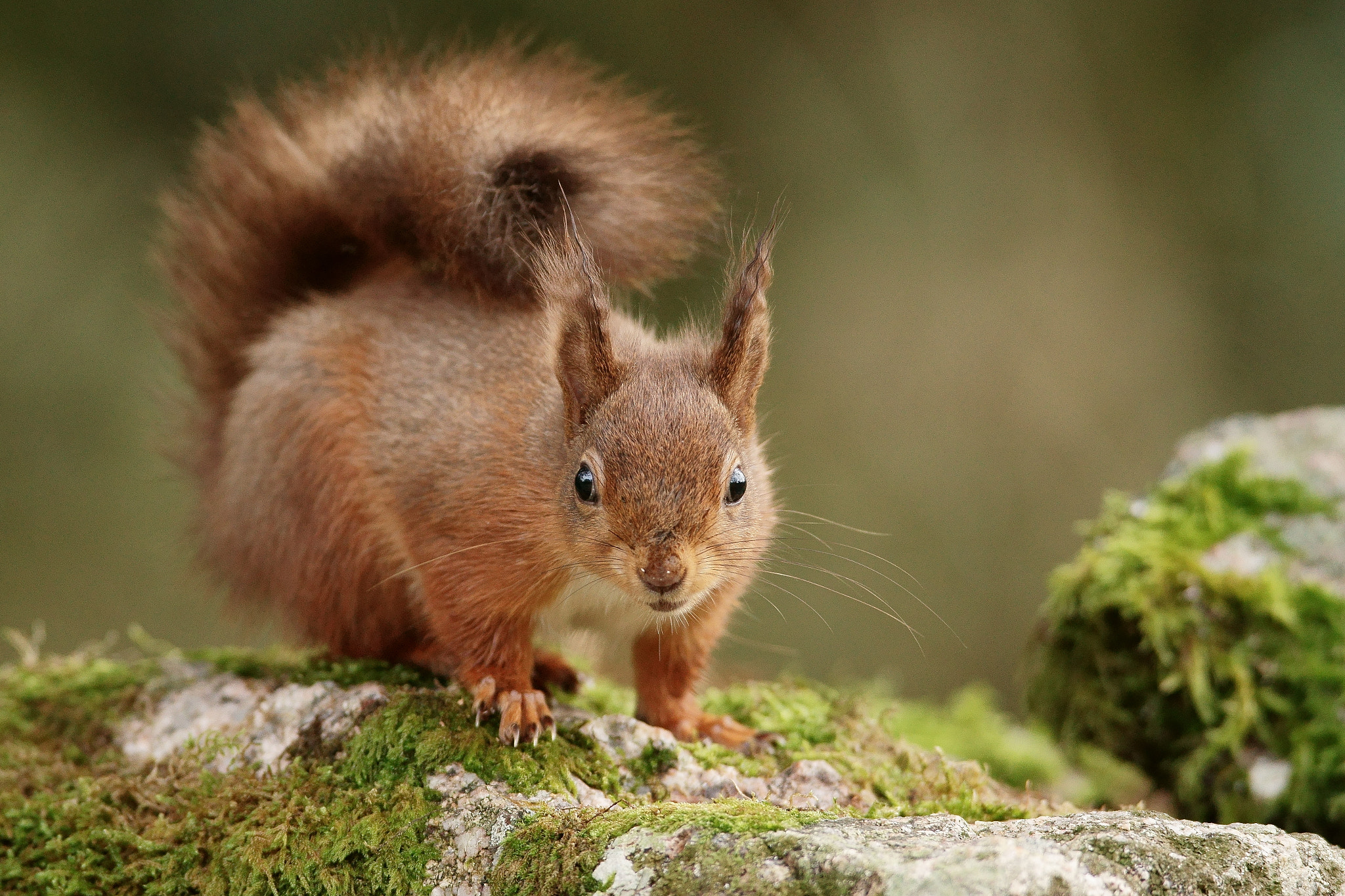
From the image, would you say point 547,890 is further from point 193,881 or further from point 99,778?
point 99,778

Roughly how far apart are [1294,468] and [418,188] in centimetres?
265

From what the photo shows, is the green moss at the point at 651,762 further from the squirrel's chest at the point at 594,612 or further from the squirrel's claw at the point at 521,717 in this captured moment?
the squirrel's chest at the point at 594,612

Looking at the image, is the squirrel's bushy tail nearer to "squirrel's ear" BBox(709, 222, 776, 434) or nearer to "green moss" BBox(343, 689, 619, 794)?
"squirrel's ear" BBox(709, 222, 776, 434)

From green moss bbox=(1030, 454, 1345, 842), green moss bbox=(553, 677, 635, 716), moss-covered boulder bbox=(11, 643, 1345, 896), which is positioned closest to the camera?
moss-covered boulder bbox=(11, 643, 1345, 896)

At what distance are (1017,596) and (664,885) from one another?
5195 millimetres

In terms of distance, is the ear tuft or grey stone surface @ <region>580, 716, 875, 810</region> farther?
the ear tuft

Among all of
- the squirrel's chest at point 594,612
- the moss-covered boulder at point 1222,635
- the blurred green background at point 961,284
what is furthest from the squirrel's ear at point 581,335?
the blurred green background at point 961,284

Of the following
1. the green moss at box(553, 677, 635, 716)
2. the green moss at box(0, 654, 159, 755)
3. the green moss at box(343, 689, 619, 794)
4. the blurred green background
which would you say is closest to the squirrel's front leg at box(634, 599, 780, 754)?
the green moss at box(553, 677, 635, 716)

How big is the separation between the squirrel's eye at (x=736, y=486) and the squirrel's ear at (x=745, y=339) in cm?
16

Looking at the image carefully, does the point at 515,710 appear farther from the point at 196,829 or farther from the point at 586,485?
the point at 196,829

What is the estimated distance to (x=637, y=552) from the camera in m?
2.23

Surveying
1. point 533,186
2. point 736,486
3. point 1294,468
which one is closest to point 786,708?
point 736,486

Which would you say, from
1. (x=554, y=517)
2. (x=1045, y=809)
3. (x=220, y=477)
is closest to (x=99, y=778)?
(x=220, y=477)

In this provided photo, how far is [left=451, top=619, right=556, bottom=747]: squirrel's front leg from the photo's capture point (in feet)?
7.72
